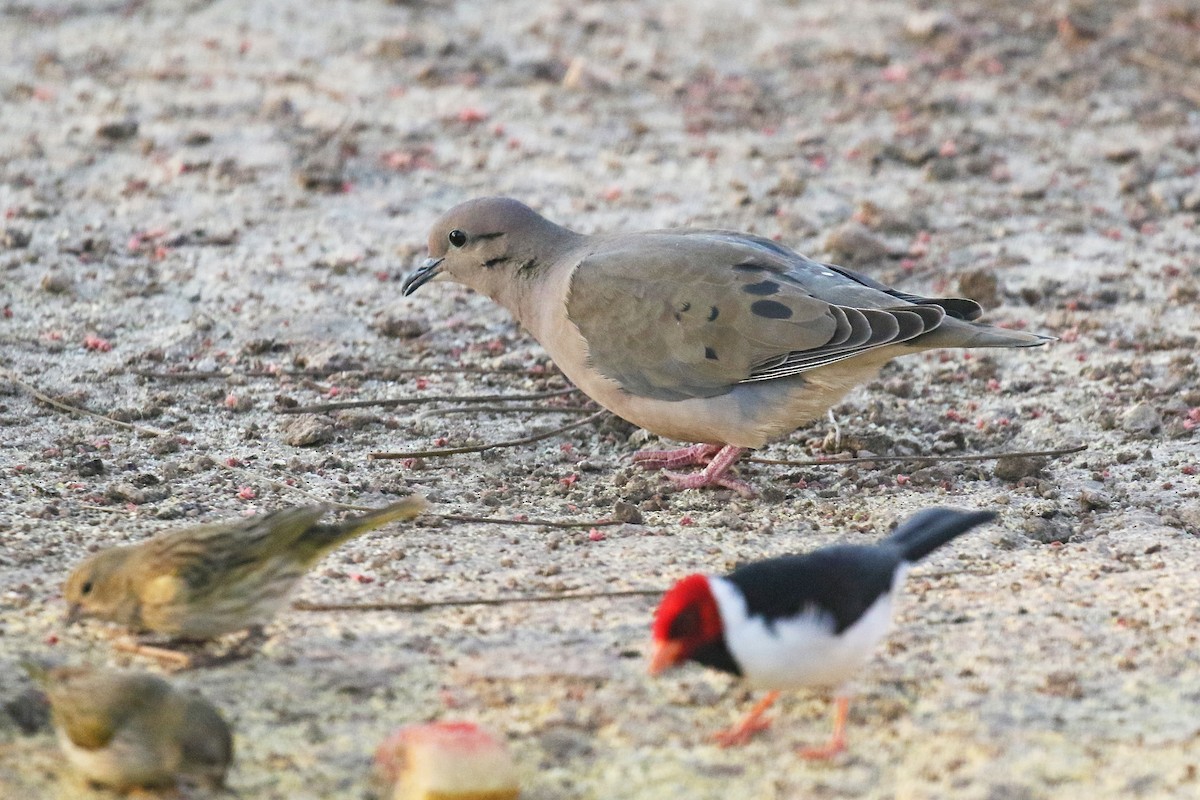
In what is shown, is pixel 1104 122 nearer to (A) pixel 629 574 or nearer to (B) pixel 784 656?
(A) pixel 629 574

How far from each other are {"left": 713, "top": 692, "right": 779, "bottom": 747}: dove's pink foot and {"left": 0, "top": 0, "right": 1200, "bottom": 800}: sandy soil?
0.16 ft

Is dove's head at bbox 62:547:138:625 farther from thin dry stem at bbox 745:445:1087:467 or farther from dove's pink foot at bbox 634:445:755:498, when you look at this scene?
thin dry stem at bbox 745:445:1087:467

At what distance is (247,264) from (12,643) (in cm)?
345

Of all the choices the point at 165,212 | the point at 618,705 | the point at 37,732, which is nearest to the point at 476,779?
the point at 618,705

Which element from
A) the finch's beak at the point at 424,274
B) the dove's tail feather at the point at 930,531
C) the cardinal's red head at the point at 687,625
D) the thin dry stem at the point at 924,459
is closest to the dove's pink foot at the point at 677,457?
the thin dry stem at the point at 924,459

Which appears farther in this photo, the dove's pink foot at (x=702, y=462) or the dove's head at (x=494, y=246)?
the dove's head at (x=494, y=246)

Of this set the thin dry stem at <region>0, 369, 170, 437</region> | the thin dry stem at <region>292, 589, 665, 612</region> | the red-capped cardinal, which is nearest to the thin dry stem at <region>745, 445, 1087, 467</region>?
the thin dry stem at <region>292, 589, 665, 612</region>

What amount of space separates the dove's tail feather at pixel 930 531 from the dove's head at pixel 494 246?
229 cm

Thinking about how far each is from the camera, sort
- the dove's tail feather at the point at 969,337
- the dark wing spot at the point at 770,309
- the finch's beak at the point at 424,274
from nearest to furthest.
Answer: the dove's tail feather at the point at 969,337
the dark wing spot at the point at 770,309
the finch's beak at the point at 424,274

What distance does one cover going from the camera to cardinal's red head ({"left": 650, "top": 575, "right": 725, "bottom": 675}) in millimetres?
3600

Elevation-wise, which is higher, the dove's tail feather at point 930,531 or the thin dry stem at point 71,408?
the dove's tail feather at point 930,531

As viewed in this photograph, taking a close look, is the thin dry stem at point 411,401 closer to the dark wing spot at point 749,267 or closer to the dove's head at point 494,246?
the dove's head at point 494,246

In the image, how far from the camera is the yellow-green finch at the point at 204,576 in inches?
155

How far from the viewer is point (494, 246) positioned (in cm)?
610
